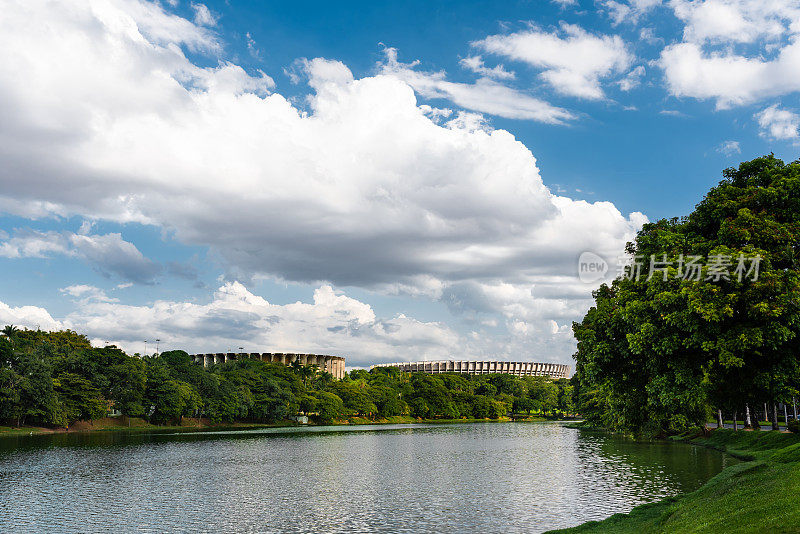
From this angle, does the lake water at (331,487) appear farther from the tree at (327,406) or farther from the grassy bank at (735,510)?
the tree at (327,406)

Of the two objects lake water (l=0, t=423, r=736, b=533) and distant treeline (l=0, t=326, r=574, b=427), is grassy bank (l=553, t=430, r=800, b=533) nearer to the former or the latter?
lake water (l=0, t=423, r=736, b=533)

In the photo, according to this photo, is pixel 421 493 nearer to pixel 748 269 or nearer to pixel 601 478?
pixel 601 478

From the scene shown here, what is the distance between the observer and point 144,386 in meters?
121

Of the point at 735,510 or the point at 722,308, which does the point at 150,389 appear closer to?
the point at 722,308

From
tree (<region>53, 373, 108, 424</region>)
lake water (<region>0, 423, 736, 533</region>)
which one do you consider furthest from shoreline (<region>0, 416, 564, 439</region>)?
lake water (<region>0, 423, 736, 533</region>)

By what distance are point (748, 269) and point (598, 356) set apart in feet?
36.4

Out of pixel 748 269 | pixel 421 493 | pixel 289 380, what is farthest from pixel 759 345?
pixel 289 380

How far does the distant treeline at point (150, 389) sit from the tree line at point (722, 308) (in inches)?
3873

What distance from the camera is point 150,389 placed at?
408 ft

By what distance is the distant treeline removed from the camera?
336 feet

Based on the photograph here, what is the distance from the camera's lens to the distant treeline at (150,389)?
102 meters

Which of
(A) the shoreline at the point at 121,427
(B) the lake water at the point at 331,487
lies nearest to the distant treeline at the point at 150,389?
(A) the shoreline at the point at 121,427

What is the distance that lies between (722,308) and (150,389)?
4681 inches

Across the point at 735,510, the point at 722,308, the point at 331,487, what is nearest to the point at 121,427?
the point at 331,487
